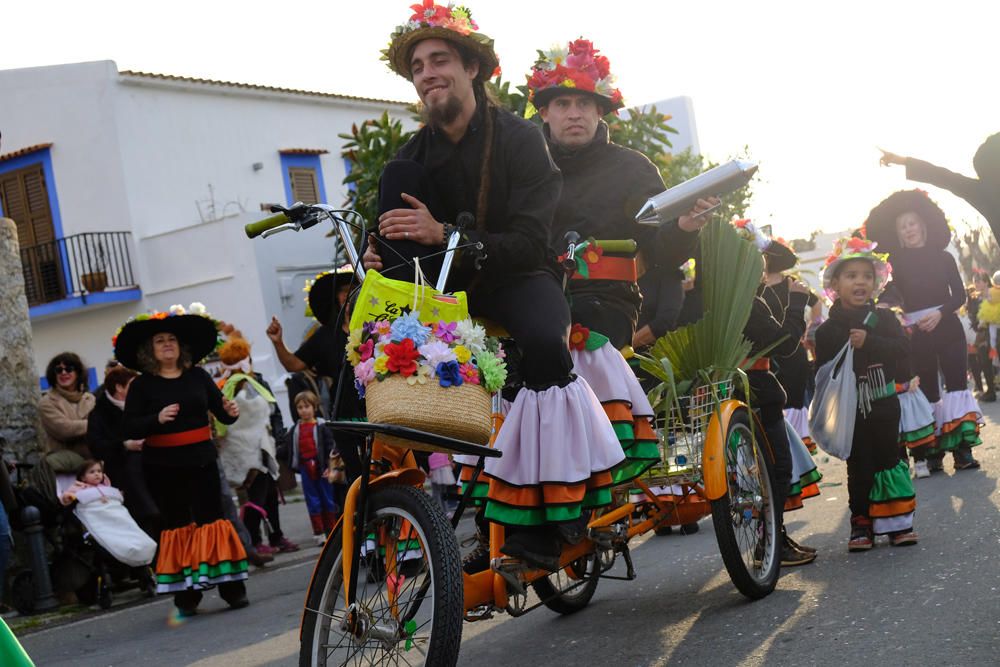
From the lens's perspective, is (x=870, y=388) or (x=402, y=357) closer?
(x=402, y=357)

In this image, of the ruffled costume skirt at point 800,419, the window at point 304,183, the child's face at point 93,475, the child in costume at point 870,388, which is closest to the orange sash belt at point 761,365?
the child in costume at point 870,388


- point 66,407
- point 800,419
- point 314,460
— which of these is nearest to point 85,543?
point 66,407

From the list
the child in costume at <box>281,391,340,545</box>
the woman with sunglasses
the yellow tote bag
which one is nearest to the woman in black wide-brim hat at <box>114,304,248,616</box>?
the woman with sunglasses

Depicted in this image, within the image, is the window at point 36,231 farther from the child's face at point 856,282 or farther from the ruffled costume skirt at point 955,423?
the child's face at point 856,282

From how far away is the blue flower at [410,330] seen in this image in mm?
3963

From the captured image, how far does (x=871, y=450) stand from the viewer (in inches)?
286

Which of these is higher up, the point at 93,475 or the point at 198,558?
the point at 93,475

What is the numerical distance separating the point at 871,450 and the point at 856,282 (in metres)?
1.06

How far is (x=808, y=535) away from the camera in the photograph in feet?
26.1

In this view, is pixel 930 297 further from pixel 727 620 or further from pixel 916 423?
pixel 727 620

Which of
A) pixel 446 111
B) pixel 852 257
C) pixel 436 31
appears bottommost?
pixel 852 257

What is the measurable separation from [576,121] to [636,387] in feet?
4.72

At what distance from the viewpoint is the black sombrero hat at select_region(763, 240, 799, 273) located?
852 cm

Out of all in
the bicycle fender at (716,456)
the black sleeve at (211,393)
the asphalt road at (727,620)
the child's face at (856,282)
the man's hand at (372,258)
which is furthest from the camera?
the black sleeve at (211,393)
